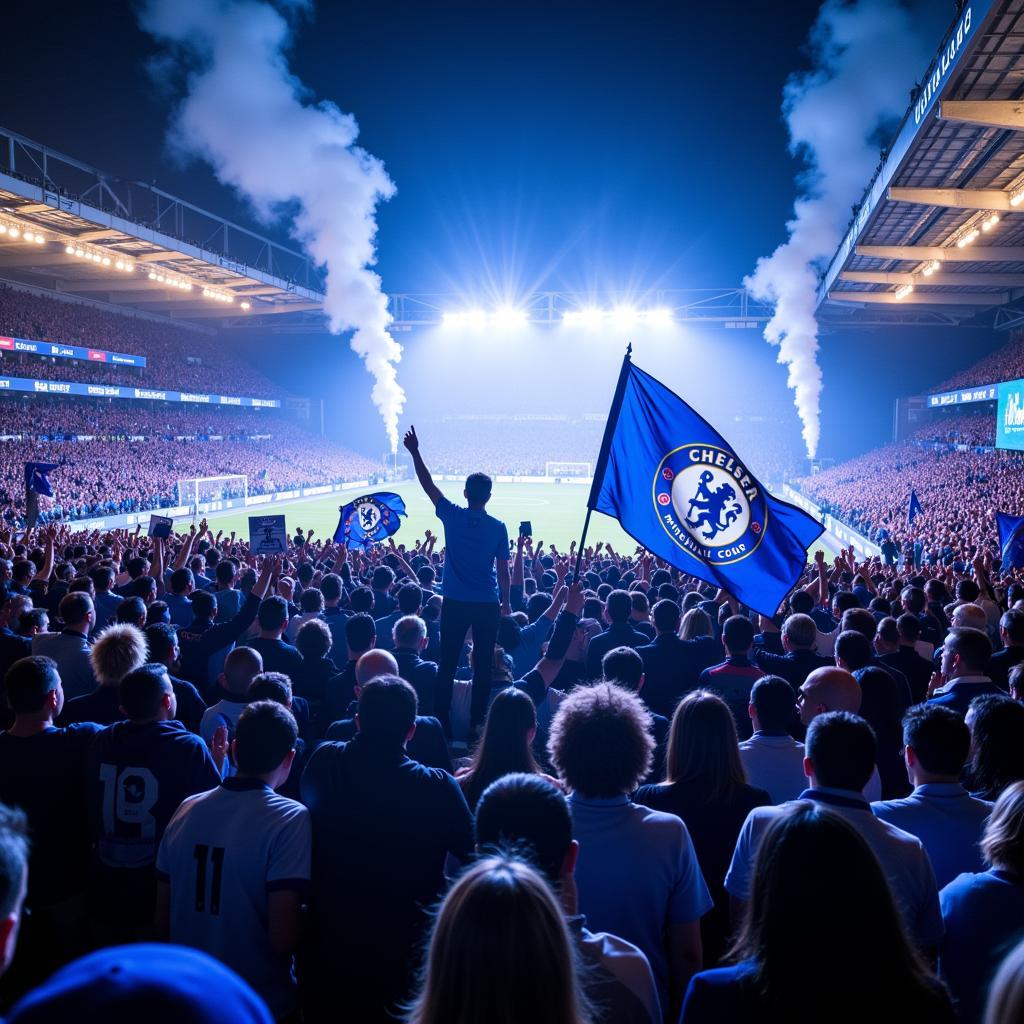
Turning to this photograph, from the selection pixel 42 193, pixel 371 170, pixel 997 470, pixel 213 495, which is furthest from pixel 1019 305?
pixel 42 193

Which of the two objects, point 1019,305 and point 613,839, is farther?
point 1019,305

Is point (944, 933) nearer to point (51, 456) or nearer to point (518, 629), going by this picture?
point (518, 629)

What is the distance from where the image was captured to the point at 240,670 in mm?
4941

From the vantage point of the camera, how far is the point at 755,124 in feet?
128

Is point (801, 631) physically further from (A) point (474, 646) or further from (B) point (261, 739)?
(B) point (261, 739)

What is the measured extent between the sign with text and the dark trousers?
6357 millimetres

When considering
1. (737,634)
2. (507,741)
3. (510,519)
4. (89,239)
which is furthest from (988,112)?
(89,239)

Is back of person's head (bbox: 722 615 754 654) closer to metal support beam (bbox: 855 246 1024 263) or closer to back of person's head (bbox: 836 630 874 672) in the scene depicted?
back of person's head (bbox: 836 630 874 672)

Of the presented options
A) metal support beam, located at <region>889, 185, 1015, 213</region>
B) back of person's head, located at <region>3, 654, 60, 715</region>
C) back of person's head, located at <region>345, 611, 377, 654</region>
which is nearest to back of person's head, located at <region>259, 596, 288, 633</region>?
back of person's head, located at <region>345, 611, 377, 654</region>

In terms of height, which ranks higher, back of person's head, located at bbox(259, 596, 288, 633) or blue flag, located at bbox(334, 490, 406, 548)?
blue flag, located at bbox(334, 490, 406, 548)

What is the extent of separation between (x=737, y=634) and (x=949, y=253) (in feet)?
111

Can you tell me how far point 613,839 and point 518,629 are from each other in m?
4.88

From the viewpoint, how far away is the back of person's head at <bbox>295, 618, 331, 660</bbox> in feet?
19.4

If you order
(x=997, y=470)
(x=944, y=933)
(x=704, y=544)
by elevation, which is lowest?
(x=944, y=933)
